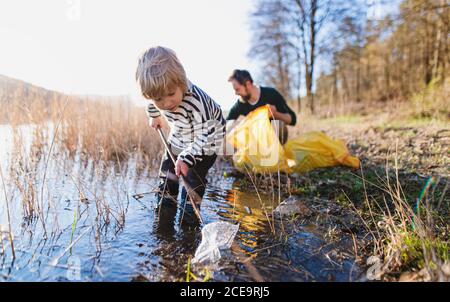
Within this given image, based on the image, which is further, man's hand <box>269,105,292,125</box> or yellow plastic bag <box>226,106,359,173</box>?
man's hand <box>269,105,292,125</box>

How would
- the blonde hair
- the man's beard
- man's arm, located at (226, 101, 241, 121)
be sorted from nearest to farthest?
the blonde hair → the man's beard → man's arm, located at (226, 101, 241, 121)

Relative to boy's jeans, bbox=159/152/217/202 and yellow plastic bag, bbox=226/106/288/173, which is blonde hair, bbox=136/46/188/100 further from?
yellow plastic bag, bbox=226/106/288/173

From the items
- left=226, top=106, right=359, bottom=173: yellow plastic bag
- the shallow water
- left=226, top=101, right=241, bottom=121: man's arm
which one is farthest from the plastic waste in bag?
left=226, top=101, right=241, bottom=121: man's arm

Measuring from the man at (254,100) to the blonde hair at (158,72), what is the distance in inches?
87.6

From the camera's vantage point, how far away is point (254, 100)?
4320 mm

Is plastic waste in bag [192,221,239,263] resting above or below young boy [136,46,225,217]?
below

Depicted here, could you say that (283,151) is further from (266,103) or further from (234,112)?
(234,112)

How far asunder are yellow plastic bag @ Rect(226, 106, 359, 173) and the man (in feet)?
1.40

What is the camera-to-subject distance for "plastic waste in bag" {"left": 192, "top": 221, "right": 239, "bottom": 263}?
1.59 m

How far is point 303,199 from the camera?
9.24 ft

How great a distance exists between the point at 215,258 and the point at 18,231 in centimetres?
136

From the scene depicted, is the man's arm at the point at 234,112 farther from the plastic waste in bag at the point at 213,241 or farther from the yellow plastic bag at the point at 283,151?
the plastic waste in bag at the point at 213,241
